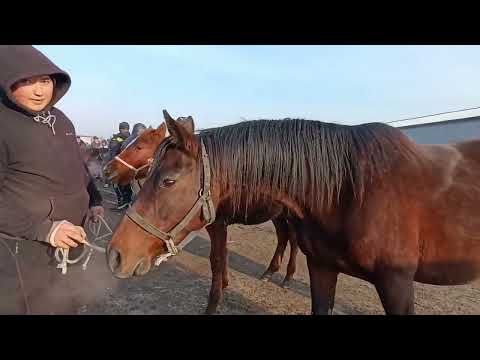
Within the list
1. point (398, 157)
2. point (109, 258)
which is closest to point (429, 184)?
point (398, 157)

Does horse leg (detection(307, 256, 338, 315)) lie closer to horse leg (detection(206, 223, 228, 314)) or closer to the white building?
horse leg (detection(206, 223, 228, 314))

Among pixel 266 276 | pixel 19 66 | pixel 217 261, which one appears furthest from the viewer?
pixel 266 276

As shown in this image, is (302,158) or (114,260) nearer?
(114,260)

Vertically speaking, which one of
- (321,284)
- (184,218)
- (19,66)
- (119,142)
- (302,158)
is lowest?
(321,284)

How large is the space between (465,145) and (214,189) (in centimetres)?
197

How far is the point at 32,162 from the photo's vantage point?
5.44 feet

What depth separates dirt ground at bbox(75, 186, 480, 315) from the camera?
3.66 meters

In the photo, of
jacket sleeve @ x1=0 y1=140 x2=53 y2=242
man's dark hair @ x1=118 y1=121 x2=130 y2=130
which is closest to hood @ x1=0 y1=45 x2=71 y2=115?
jacket sleeve @ x1=0 y1=140 x2=53 y2=242

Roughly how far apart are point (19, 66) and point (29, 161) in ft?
1.61

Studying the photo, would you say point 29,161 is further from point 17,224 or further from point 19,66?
point 19,66

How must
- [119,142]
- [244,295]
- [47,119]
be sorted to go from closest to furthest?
[47,119] → [244,295] → [119,142]

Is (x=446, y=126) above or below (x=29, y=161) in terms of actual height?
above

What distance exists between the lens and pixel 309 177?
2029 millimetres

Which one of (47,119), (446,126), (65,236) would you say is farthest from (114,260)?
(446,126)
